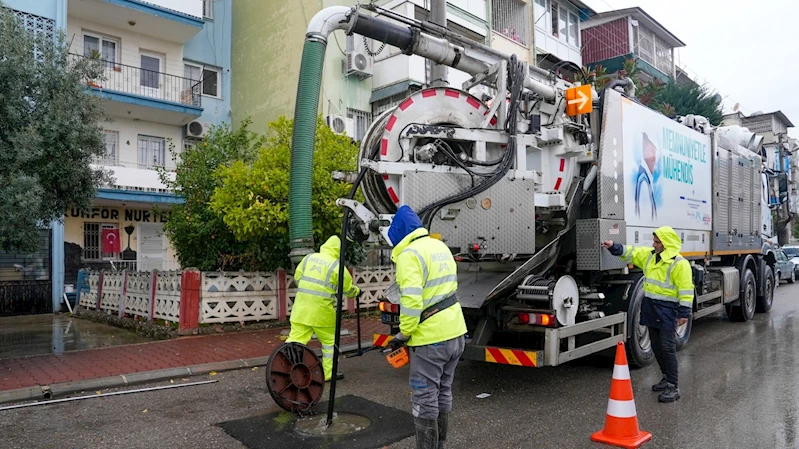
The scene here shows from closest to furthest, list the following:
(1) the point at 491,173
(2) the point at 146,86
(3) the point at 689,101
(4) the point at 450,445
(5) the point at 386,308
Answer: (4) the point at 450,445, (1) the point at 491,173, (5) the point at 386,308, (2) the point at 146,86, (3) the point at 689,101

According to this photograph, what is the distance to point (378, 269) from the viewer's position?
12234mm

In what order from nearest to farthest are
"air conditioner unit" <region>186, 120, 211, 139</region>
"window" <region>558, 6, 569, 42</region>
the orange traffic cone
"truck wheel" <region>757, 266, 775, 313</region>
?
the orange traffic cone → "truck wheel" <region>757, 266, 775, 313</region> → "air conditioner unit" <region>186, 120, 211, 139</region> → "window" <region>558, 6, 569, 42</region>

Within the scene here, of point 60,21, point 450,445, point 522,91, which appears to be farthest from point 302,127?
point 60,21

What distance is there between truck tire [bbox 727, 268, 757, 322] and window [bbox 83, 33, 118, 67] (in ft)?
52.2

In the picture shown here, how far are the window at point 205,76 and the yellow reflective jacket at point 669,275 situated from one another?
15779 millimetres

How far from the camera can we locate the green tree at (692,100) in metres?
26.5

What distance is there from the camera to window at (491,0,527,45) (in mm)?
20761

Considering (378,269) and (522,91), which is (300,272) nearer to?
(522,91)

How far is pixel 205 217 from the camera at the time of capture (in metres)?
10.6

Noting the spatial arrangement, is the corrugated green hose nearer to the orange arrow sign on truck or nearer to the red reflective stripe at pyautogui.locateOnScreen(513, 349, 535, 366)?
the red reflective stripe at pyautogui.locateOnScreen(513, 349, 535, 366)

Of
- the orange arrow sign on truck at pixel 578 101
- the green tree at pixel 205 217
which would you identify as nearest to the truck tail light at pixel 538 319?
the orange arrow sign on truck at pixel 578 101

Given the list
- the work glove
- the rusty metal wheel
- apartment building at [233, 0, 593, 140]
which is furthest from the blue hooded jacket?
apartment building at [233, 0, 593, 140]

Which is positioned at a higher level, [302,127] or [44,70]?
[44,70]

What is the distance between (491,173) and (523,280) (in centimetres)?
112
